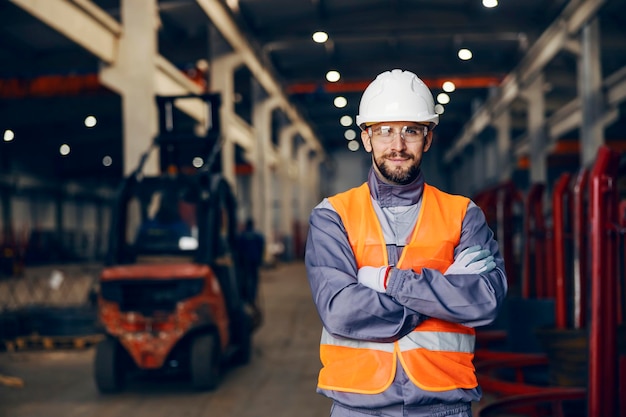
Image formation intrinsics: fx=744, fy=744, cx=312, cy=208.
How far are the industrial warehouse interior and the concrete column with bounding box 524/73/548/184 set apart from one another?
76 mm

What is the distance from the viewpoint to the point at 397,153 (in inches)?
102

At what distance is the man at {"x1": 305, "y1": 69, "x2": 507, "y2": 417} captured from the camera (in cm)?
244

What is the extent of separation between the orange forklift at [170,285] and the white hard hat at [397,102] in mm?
4862

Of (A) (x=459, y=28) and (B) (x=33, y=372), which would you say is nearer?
(B) (x=33, y=372)

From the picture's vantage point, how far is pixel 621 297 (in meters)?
6.07

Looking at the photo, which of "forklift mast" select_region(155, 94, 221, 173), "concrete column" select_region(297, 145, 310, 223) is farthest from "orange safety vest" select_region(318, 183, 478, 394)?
"concrete column" select_region(297, 145, 310, 223)

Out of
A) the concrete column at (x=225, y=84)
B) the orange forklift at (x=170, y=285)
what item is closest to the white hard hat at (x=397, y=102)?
the orange forklift at (x=170, y=285)

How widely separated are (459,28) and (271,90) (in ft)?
46.2

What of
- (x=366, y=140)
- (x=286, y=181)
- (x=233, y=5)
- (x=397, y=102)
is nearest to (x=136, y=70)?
(x=233, y=5)

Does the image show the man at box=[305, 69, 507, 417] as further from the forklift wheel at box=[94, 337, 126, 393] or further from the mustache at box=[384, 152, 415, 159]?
the forklift wheel at box=[94, 337, 126, 393]

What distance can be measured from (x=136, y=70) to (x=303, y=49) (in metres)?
4.49

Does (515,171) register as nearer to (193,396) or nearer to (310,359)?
(310,359)

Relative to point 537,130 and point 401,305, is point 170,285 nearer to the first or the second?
point 401,305

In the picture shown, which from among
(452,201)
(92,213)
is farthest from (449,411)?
(92,213)
